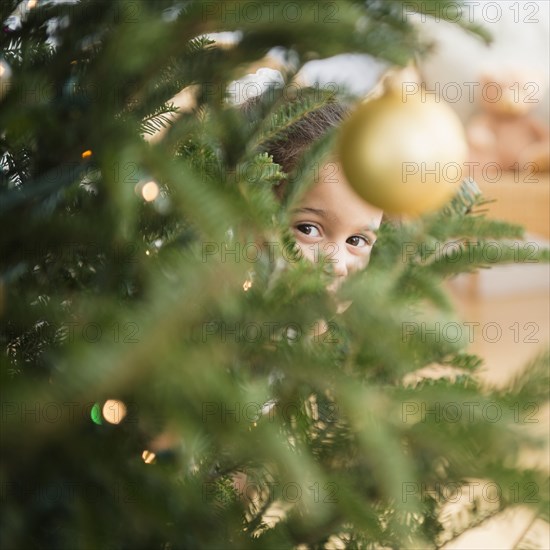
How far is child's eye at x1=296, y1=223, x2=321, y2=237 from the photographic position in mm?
809

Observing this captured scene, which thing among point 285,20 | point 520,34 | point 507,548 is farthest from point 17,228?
point 520,34

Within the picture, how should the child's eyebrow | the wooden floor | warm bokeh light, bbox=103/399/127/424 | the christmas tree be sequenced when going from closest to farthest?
the christmas tree, warm bokeh light, bbox=103/399/127/424, the child's eyebrow, the wooden floor

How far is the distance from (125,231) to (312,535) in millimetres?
186

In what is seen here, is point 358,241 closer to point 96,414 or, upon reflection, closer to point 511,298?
point 96,414

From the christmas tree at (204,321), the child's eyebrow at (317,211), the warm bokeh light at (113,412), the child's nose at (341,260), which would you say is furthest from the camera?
the child's eyebrow at (317,211)

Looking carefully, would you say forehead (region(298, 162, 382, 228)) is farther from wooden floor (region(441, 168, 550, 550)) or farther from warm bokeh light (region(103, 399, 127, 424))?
wooden floor (region(441, 168, 550, 550))

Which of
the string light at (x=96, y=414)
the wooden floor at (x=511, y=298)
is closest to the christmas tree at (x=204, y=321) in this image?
the string light at (x=96, y=414)

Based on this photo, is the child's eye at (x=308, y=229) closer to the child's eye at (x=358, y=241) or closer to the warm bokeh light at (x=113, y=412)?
the child's eye at (x=358, y=241)

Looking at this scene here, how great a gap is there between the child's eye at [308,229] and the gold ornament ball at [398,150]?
1.61 feet

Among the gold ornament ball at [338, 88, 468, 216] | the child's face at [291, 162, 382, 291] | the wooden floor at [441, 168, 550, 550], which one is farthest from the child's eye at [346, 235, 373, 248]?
the wooden floor at [441, 168, 550, 550]

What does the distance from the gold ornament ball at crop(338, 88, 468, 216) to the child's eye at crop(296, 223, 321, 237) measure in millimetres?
490

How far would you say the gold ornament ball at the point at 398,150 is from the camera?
30 cm

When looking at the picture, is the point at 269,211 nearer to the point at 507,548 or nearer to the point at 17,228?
the point at 17,228

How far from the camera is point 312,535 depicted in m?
0.40
